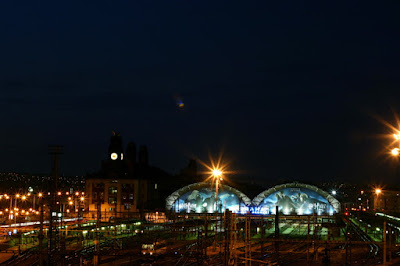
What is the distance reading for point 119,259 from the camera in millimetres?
26203

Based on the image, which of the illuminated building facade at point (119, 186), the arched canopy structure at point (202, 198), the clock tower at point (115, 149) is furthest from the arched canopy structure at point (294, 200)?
the clock tower at point (115, 149)

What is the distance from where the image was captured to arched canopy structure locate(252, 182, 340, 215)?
5931 centimetres

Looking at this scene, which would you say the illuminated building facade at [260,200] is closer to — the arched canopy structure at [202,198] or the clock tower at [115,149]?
the arched canopy structure at [202,198]

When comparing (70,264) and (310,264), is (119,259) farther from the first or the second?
(310,264)

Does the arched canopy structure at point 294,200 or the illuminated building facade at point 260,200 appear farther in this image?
the illuminated building facade at point 260,200

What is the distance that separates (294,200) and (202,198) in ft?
35.3

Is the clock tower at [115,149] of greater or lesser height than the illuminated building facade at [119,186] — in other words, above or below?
above

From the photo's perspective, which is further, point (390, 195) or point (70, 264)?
point (390, 195)

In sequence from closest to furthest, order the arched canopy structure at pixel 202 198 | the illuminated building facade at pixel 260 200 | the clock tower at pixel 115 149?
the illuminated building facade at pixel 260 200 → the arched canopy structure at pixel 202 198 → the clock tower at pixel 115 149

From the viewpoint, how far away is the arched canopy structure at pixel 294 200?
5931cm

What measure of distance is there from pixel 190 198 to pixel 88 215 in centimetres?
1192

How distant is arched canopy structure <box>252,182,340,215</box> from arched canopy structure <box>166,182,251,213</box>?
1.89 meters

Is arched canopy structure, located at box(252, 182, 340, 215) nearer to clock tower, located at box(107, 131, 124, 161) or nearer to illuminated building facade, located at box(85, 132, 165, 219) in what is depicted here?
illuminated building facade, located at box(85, 132, 165, 219)

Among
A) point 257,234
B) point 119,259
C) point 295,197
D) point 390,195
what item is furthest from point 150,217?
point 390,195
